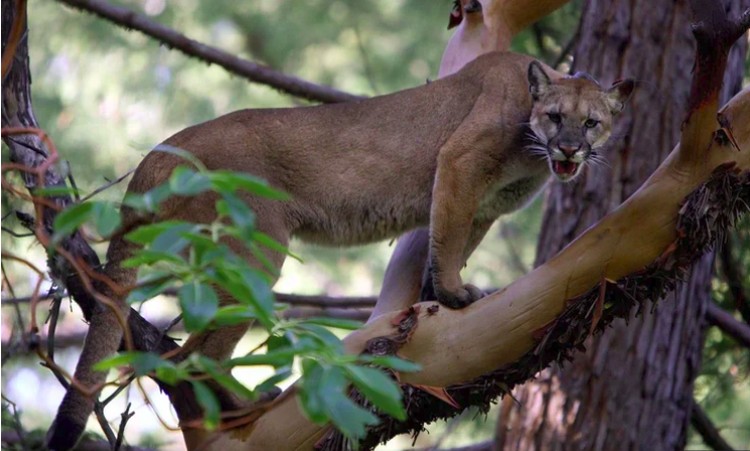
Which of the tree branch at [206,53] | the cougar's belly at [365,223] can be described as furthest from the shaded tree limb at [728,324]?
the tree branch at [206,53]

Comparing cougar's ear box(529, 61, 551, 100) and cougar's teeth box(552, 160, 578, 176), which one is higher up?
cougar's ear box(529, 61, 551, 100)

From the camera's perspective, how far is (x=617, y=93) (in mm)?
5289

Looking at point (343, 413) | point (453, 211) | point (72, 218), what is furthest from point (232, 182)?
point (453, 211)

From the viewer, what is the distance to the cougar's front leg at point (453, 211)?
197 inches

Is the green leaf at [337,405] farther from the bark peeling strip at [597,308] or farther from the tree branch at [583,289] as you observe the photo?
the tree branch at [583,289]

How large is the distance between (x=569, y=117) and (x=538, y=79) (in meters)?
0.29

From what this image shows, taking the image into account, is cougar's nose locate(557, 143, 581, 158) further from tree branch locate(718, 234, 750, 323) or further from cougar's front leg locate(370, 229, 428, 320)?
tree branch locate(718, 234, 750, 323)

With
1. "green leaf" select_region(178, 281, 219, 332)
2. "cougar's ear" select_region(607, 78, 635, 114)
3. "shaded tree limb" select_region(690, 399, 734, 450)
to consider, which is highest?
"cougar's ear" select_region(607, 78, 635, 114)

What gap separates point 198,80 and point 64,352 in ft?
18.3

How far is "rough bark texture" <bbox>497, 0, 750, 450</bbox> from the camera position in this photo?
6.43 m

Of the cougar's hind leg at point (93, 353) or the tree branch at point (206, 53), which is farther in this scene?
the tree branch at point (206, 53)

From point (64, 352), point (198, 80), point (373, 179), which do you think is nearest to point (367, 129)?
point (373, 179)

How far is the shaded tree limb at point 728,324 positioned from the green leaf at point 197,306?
16.6 feet

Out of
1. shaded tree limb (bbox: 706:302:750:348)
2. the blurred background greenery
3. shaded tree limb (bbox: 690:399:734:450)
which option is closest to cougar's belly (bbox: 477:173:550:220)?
shaded tree limb (bbox: 706:302:750:348)
